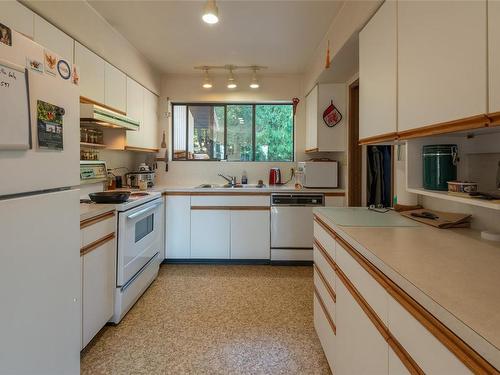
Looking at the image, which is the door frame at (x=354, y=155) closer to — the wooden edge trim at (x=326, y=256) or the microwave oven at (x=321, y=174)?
the microwave oven at (x=321, y=174)

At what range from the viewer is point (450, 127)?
1.07 m

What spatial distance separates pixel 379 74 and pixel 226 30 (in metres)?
1.64

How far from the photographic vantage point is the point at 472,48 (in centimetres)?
95

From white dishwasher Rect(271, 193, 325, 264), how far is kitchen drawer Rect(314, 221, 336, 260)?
1.43m

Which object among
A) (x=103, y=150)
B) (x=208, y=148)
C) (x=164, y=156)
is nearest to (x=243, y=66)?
(x=208, y=148)

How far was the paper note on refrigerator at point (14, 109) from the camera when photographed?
0.87 meters

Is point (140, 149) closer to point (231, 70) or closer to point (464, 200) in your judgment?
point (231, 70)

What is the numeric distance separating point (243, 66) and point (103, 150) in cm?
201

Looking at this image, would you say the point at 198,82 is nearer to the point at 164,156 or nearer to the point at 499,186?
the point at 164,156

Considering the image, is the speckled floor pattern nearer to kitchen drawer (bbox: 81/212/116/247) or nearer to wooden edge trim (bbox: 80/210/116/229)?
kitchen drawer (bbox: 81/212/116/247)

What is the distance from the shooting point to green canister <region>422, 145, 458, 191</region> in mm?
1336

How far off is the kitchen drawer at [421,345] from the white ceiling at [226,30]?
230cm

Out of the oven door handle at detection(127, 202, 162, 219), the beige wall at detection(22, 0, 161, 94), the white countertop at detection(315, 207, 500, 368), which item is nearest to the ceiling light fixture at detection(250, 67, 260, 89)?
the beige wall at detection(22, 0, 161, 94)

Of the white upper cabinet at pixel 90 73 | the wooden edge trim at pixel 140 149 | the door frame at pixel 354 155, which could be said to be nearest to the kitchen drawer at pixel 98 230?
the white upper cabinet at pixel 90 73
